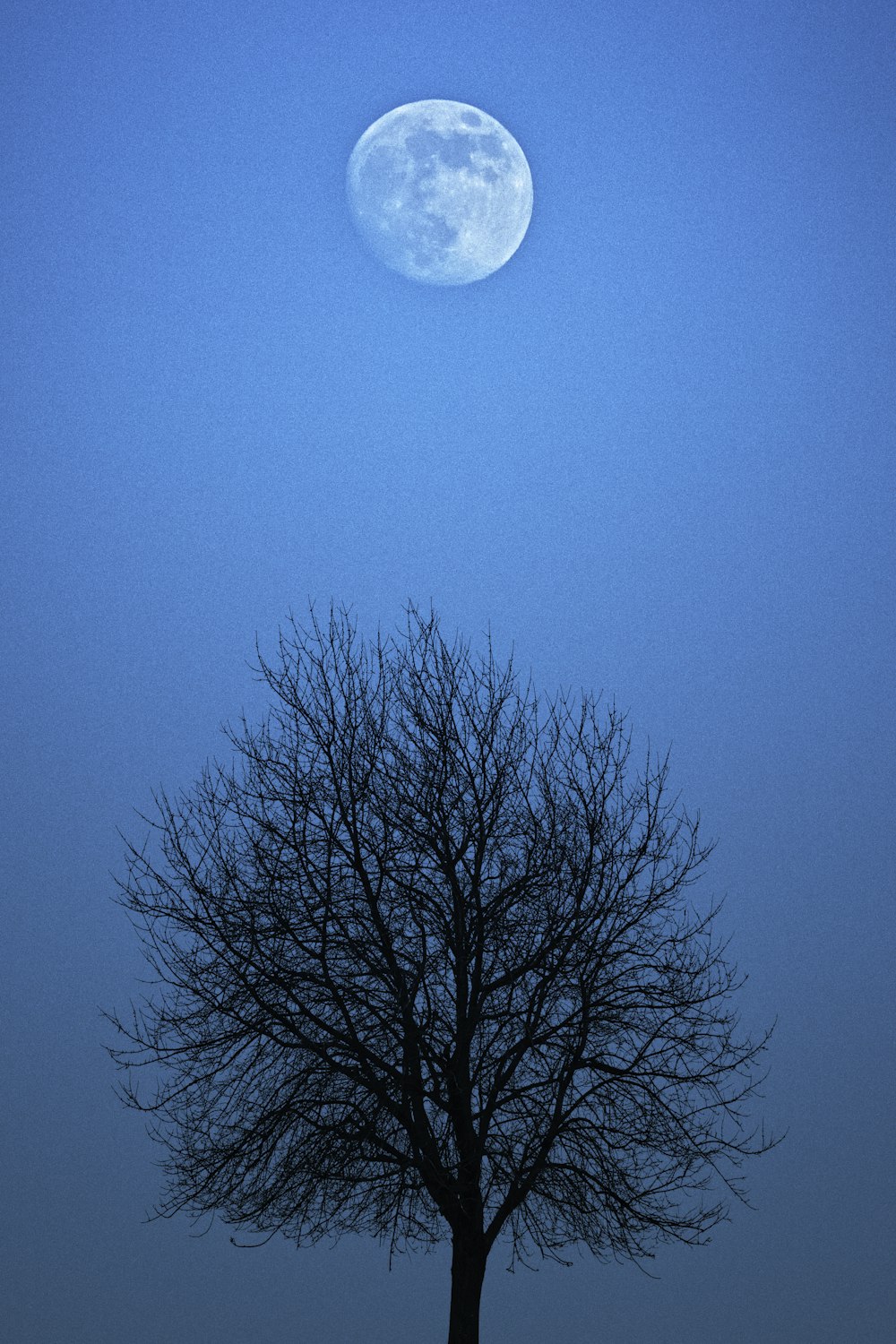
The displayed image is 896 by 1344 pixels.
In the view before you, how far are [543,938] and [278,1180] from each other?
353 cm

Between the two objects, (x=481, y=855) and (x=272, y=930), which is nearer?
(x=272, y=930)

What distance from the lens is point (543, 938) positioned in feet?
40.4

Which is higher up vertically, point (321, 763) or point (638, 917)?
point (321, 763)

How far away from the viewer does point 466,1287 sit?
11.8 meters

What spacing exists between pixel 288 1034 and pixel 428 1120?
1.65m

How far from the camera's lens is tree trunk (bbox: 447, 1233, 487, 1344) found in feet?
38.2

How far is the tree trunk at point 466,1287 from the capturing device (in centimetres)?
1163

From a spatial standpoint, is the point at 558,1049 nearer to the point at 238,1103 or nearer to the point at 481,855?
the point at 481,855

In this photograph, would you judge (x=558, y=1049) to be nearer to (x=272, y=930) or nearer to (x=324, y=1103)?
(x=324, y=1103)

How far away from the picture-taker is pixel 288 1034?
41.5 ft

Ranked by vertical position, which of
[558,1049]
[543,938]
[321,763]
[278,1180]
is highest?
[321,763]

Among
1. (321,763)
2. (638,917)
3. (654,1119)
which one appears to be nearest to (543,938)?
(638,917)

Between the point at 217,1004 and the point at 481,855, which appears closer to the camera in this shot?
the point at 217,1004

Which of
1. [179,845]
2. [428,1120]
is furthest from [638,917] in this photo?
[179,845]
